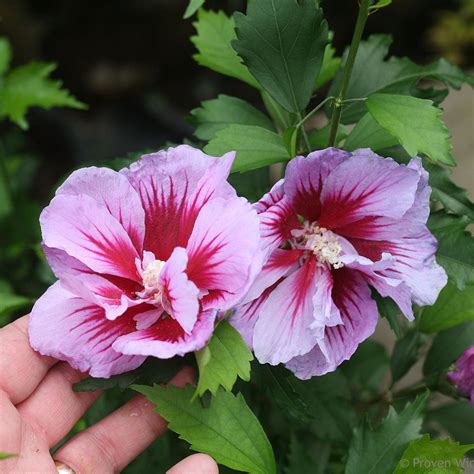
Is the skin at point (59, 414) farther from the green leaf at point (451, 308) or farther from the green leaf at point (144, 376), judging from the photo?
the green leaf at point (451, 308)

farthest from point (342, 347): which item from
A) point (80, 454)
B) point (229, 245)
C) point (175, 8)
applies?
point (175, 8)

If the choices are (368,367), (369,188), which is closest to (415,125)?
(369,188)

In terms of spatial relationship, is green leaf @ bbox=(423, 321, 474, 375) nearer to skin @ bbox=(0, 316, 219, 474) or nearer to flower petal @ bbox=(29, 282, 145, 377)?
skin @ bbox=(0, 316, 219, 474)

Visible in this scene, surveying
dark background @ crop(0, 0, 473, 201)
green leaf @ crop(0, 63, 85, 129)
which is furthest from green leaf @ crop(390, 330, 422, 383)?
dark background @ crop(0, 0, 473, 201)

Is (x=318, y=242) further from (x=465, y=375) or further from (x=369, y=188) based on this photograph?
(x=465, y=375)

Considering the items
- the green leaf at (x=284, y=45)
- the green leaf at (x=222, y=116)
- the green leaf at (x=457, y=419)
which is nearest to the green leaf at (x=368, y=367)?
the green leaf at (x=457, y=419)

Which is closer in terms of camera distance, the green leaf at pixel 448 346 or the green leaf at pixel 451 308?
the green leaf at pixel 451 308
